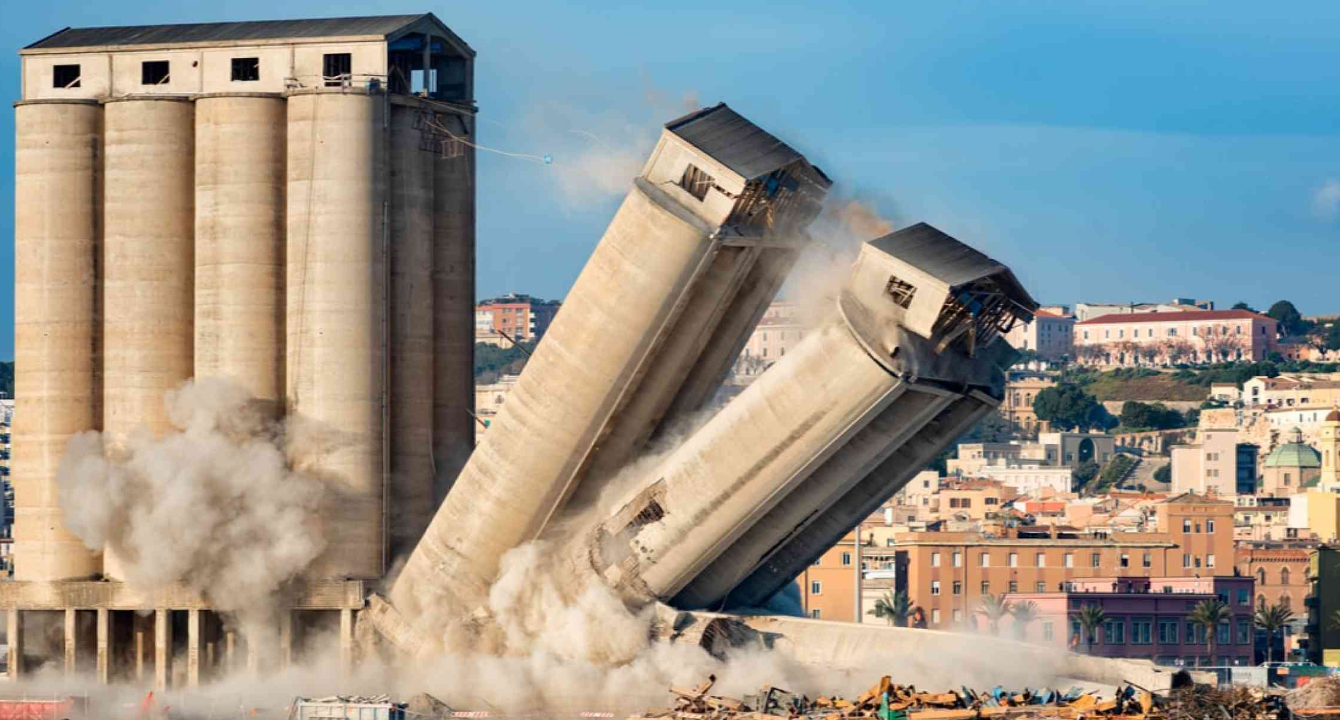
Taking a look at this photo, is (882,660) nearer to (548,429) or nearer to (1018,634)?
(548,429)

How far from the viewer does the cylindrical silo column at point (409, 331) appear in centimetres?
8456

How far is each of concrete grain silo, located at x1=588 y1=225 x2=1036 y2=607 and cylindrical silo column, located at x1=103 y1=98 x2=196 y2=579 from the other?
57.8ft

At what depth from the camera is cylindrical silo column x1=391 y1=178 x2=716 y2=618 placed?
229 ft

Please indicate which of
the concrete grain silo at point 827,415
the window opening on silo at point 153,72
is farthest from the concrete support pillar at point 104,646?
the concrete grain silo at point 827,415

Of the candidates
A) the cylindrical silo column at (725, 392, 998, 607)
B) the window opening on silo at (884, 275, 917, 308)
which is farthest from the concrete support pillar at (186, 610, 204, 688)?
the window opening on silo at (884, 275, 917, 308)

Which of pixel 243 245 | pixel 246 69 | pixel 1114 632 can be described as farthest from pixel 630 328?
pixel 1114 632

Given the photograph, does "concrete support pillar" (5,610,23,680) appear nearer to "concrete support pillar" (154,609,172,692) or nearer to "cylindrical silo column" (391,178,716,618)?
"concrete support pillar" (154,609,172,692)

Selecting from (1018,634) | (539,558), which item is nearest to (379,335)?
(539,558)

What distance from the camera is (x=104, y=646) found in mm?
85875

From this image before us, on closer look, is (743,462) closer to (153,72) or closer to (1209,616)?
(153,72)

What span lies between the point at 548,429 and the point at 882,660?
1088 cm

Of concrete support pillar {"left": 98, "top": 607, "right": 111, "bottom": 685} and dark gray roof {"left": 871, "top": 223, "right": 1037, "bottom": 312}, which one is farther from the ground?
dark gray roof {"left": 871, "top": 223, "right": 1037, "bottom": 312}

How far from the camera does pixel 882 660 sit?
73.9 metres

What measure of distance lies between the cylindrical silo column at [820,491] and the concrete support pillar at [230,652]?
16356mm
